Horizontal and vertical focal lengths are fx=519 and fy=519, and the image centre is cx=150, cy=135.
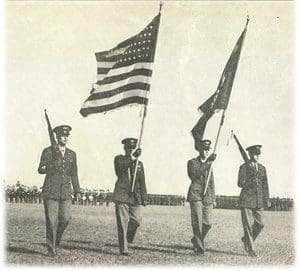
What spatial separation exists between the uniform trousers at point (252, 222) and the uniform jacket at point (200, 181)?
0.45 meters

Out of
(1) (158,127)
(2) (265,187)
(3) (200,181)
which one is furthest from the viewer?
→ (1) (158,127)

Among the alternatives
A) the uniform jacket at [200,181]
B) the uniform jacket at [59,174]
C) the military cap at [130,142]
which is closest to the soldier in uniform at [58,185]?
the uniform jacket at [59,174]

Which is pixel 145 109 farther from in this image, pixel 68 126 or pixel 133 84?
pixel 68 126

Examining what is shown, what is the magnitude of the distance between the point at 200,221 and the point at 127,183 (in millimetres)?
1014

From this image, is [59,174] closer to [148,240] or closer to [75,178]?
[75,178]

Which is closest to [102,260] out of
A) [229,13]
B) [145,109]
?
[145,109]

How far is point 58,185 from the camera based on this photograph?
20.1ft

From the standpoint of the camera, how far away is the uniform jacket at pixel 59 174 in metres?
6.10

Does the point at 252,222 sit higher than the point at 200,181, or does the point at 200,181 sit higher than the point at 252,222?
the point at 200,181

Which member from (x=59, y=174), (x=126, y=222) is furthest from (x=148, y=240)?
(x=59, y=174)

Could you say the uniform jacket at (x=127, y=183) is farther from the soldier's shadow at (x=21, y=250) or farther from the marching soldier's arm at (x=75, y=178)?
the soldier's shadow at (x=21, y=250)

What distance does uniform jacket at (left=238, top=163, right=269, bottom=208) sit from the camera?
6473mm

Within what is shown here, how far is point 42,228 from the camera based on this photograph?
6.41 meters

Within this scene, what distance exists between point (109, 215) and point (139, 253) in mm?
866
